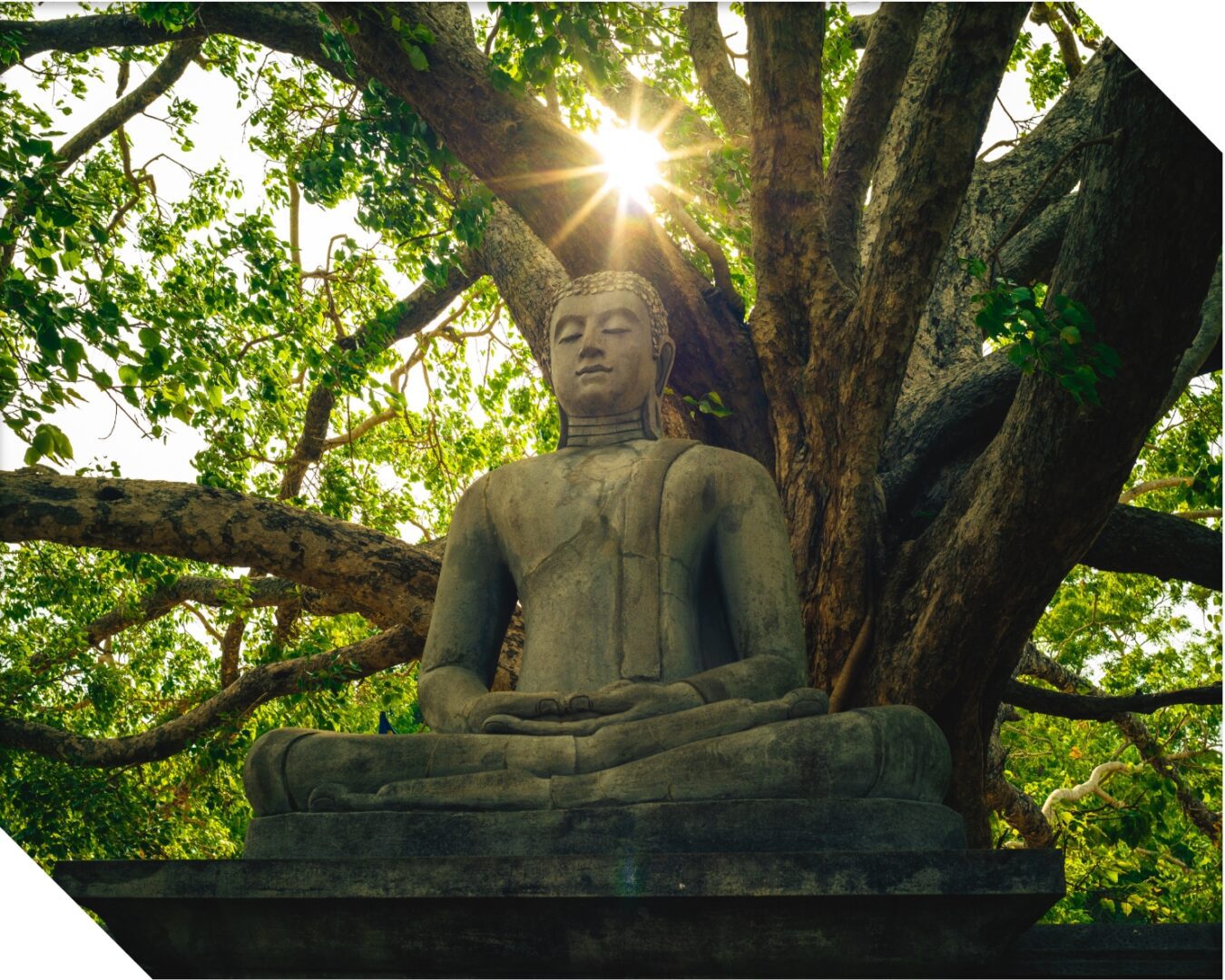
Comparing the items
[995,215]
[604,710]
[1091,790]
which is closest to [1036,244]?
[995,215]

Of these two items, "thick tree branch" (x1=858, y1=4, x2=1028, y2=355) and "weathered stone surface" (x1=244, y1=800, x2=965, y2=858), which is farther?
"thick tree branch" (x1=858, y1=4, x2=1028, y2=355)

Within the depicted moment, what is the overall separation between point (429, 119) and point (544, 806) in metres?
4.10

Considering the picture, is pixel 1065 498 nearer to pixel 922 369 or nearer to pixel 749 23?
pixel 749 23

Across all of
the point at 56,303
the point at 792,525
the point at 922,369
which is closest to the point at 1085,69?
the point at 922,369

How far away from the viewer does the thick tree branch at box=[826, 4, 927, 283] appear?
22.0ft

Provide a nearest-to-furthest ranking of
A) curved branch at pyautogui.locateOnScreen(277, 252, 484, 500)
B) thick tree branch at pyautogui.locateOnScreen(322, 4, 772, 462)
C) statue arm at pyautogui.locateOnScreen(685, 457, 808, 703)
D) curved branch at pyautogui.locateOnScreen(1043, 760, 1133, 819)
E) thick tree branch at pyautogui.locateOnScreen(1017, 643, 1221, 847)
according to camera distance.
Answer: statue arm at pyautogui.locateOnScreen(685, 457, 808, 703)
thick tree branch at pyautogui.locateOnScreen(322, 4, 772, 462)
thick tree branch at pyautogui.locateOnScreen(1017, 643, 1221, 847)
curved branch at pyautogui.locateOnScreen(277, 252, 484, 500)
curved branch at pyautogui.locateOnScreen(1043, 760, 1133, 819)

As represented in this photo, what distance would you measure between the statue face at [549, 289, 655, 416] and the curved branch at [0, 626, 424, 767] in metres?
2.86

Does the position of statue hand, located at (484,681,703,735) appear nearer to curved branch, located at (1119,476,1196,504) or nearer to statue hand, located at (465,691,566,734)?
statue hand, located at (465,691,566,734)

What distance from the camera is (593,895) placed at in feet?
10.2

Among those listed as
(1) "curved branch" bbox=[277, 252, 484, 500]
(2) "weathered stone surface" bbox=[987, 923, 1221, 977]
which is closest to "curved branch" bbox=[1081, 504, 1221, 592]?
(2) "weathered stone surface" bbox=[987, 923, 1221, 977]

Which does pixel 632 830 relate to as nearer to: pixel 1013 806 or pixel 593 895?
pixel 593 895

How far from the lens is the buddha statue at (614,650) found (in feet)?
11.4

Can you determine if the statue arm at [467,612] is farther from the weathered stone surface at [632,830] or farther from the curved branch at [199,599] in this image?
the curved branch at [199,599]

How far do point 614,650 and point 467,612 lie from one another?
25.5 inches
